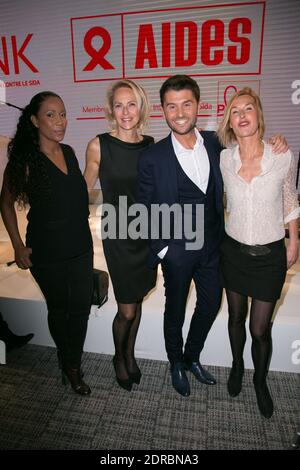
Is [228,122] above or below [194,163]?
above

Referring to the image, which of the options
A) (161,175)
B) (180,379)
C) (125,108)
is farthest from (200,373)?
(125,108)

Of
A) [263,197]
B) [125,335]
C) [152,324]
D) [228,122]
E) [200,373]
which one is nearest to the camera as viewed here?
[263,197]

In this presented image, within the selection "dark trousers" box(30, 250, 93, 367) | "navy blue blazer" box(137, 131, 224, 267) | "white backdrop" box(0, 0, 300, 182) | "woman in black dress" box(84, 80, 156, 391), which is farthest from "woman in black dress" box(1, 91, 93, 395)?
"white backdrop" box(0, 0, 300, 182)

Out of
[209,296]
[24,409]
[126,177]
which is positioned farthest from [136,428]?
[126,177]

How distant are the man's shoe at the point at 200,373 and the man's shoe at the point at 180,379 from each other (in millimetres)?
91

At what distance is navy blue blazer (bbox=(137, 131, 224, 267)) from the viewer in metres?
1.57

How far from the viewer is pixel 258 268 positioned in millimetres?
1630

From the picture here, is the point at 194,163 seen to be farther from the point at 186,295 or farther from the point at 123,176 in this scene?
the point at 186,295

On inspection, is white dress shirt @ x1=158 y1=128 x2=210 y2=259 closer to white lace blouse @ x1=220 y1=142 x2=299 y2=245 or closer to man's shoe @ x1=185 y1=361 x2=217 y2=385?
white lace blouse @ x1=220 y1=142 x2=299 y2=245

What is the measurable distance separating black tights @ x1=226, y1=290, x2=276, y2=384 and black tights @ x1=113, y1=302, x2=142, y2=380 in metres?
0.53

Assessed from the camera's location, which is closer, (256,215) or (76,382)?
(256,215)

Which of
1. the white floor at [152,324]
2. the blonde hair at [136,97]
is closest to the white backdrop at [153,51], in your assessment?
the white floor at [152,324]

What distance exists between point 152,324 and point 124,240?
68 cm

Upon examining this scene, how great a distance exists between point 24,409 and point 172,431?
84 centimetres
